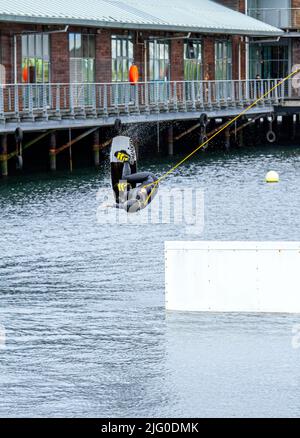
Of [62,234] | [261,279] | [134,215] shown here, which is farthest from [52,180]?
[261,279]

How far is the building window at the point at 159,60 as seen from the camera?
58.7m

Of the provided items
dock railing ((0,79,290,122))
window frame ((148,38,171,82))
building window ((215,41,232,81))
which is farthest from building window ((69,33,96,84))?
building window ((215,41,232,81))

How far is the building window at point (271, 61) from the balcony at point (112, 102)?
10872 mm

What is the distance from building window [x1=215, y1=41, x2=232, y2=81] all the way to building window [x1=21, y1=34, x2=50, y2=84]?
16762 mm

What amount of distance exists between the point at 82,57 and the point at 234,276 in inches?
1305

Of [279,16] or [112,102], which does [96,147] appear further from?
[279,16]

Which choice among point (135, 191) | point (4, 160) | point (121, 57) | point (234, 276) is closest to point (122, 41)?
point (121, 57)

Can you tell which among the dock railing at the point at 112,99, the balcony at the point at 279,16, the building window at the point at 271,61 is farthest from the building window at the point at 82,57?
the building window at the point at 271,61

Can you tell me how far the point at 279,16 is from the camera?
7138 cm

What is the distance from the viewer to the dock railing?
43572 mm

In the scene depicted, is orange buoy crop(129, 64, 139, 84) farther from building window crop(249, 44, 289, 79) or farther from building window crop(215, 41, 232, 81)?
building window crop(249, 44, 289, 79)

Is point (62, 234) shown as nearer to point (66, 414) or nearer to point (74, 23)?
point (66, 414)

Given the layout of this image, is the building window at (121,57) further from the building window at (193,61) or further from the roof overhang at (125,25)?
the building window at (193,61)

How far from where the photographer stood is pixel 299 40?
73.9 m
